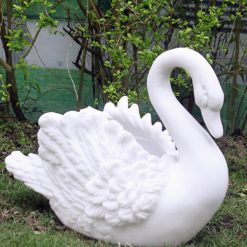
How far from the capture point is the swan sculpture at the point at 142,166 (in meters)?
3.20

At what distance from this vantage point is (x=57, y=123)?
351 centimetres

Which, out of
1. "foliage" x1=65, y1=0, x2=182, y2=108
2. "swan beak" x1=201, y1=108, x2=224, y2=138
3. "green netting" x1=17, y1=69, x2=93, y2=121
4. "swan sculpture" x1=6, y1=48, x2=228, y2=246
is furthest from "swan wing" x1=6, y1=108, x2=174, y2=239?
"green netting" x1=17, y1=69, x2=93, y2=121

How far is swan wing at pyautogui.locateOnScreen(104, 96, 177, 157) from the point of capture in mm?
3492

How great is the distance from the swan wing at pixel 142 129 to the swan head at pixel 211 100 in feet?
1.23

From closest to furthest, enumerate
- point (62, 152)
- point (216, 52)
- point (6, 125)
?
point (62, 152) < point (6, 125) < point (216, 52)

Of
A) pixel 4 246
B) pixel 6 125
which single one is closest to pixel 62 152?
pixel 4 246

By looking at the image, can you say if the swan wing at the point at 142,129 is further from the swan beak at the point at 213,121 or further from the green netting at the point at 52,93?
the green netting at the point at 52,93

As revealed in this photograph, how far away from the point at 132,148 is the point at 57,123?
45 cm

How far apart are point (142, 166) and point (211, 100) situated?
495 millimetres

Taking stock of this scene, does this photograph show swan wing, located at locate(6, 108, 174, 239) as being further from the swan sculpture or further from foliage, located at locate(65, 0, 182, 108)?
foliage, located at locate(65, 0, 182, 108)

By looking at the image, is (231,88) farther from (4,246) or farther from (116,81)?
(4,246)

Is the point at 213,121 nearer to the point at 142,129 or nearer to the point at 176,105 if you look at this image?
the point at 176,105

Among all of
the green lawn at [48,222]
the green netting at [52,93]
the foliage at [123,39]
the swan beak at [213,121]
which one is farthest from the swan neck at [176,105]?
the green netting at [52,93]

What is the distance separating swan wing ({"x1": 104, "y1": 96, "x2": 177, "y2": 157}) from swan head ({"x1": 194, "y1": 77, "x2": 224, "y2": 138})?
38 centimetres
